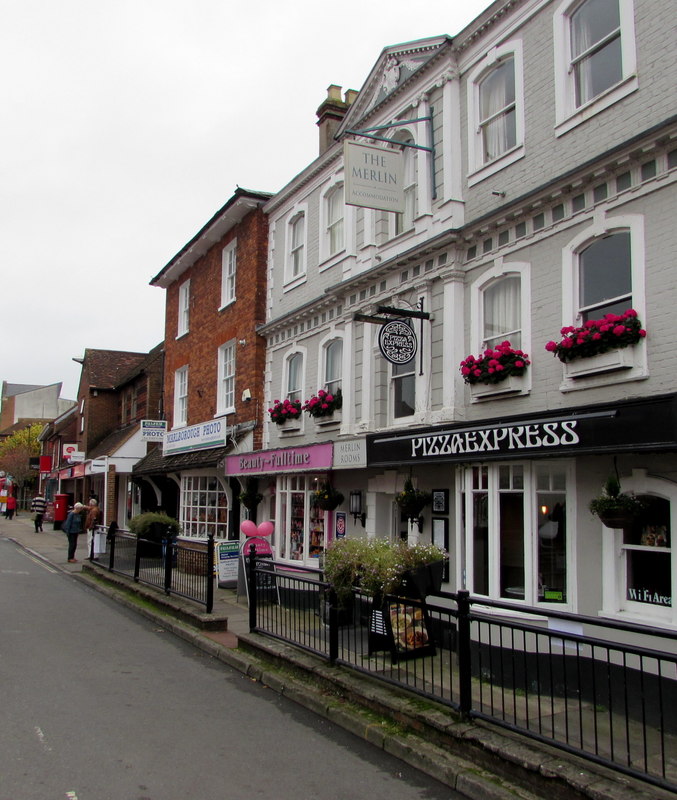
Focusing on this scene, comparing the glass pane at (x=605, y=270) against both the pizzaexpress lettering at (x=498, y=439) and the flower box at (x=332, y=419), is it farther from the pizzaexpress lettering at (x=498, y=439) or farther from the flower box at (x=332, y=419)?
the flower box at (x=332, y=419)

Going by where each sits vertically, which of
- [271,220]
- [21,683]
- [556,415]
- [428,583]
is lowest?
[21,683]

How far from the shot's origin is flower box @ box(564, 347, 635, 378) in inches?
303

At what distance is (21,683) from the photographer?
7.62 m

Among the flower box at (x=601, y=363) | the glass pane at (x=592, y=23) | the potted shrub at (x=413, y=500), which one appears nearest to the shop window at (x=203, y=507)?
the potted shrub at (x=413, y=500)

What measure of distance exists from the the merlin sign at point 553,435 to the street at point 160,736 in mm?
3787

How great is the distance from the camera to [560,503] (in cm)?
861

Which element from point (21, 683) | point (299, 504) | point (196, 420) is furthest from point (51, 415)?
point (21, 683)

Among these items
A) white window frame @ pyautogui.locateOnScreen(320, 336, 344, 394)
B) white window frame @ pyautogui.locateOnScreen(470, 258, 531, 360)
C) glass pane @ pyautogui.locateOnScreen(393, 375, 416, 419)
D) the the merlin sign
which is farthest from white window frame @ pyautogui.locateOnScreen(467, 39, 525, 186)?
white window frame @ pyautogui.locateOnScreen(320, 336, 344, 394)

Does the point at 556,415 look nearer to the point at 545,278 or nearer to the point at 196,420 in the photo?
the point at 545,278

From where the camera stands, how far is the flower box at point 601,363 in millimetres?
7684

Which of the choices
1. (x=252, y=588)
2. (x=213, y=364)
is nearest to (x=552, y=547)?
(x=252, y=588)

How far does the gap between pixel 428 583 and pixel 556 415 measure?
8.00 ft

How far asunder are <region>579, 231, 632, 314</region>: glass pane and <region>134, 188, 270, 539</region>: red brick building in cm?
957

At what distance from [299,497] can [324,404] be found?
2.45 metres
